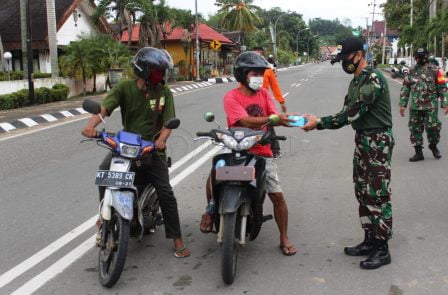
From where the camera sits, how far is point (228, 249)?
376cm

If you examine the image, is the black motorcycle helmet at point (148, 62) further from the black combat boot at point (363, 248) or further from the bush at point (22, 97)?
the bush at point (22, 97)

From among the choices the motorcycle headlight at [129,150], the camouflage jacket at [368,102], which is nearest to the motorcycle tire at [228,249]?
the motorcycle headlight at [129,150]

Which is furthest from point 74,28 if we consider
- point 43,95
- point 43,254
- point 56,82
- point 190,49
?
point 43,254

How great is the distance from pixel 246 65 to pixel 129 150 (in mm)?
1113

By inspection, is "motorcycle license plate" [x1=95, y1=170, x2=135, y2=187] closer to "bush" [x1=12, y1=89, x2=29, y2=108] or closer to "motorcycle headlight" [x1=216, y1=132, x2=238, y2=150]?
"motorcycle headlight" [x1=216, y1=132, x2=238, y2=150]

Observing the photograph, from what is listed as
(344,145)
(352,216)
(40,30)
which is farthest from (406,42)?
(352,216)

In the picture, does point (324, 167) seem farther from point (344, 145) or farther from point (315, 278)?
point (315, 278)

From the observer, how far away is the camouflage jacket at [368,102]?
158 inches

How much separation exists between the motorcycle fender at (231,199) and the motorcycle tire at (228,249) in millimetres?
48

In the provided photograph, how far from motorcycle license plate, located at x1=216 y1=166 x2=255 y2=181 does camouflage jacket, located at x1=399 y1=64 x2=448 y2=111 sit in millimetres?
5162

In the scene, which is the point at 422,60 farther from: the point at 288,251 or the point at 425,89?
the point at 288,251

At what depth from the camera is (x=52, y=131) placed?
39.4 feet

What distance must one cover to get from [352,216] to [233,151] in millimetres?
2025

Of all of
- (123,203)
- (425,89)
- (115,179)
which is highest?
(425,89)
